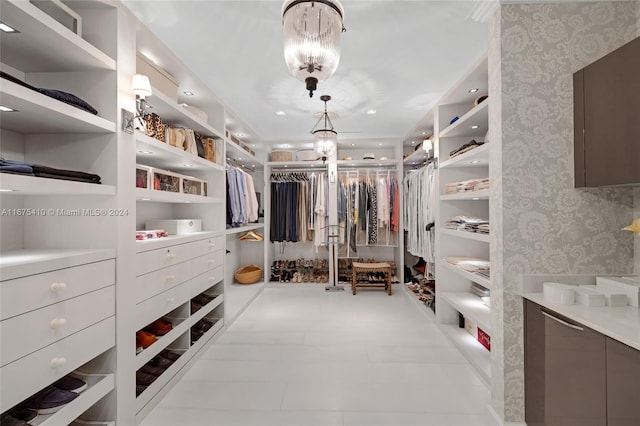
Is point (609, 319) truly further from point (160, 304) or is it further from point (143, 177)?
point (143, 177)

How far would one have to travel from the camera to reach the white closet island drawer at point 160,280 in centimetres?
179

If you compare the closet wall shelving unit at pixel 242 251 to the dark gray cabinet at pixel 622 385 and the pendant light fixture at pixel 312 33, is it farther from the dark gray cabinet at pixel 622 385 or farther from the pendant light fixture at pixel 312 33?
the dark gray cabinet at pixel 622 385

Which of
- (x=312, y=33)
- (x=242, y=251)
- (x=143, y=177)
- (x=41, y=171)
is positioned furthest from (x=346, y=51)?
(x=242, y=251)

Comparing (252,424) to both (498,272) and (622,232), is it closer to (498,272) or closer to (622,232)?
(498,272)

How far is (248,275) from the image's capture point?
475cm

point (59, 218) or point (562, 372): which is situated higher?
point (59, 218)

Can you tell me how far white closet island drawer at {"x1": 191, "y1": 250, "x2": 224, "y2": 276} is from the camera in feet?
8.25

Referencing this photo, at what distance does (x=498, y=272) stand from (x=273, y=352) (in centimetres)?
191

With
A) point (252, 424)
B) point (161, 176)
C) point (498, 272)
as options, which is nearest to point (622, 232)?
point (498, 272)

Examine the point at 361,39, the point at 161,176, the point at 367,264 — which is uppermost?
the point at 361,39

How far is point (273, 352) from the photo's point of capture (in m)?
2.60

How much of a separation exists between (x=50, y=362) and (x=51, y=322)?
0.17 metres

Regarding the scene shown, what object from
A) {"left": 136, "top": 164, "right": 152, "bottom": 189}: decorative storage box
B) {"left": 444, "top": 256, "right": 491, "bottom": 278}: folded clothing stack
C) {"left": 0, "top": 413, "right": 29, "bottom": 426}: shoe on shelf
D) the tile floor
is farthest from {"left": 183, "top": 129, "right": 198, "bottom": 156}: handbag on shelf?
{"left": 444, "top": 256, "right": 491, "bottom": 278}: folded clothing stack

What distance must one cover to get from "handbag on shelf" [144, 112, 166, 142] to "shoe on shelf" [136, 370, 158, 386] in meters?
1.61
